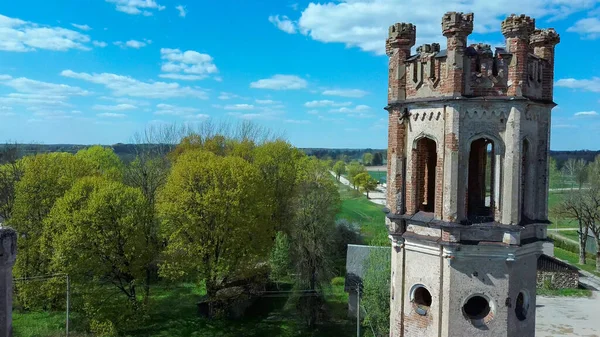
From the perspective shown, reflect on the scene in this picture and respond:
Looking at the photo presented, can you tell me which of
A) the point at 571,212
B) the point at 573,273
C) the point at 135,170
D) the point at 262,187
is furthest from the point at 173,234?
the point at 571,212

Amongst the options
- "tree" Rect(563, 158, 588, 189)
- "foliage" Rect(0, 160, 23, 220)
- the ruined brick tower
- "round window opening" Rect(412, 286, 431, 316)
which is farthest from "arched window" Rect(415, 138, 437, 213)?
"tree" Rect(563, 158, 588, 189)

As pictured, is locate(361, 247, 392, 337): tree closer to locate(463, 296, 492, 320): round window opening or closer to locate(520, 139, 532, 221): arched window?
locate(463, 296, 492, 320): round window opening

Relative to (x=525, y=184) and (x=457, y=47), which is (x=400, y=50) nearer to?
(x=457, y=47)

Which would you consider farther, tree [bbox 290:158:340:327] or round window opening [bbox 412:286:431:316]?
tree [bbox 290:158:340:327]

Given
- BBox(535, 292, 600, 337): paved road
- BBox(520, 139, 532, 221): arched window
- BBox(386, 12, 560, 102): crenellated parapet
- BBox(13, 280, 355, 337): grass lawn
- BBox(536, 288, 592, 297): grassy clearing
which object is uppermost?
BBox(386, 12, 560, 102): crenellated parapet

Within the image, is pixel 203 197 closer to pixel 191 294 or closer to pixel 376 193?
pixel 191 294

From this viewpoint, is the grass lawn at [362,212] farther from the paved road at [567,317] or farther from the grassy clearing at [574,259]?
the grassy clearing at [574,259]

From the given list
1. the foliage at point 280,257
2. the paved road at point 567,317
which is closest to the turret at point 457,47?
the foliage at point 280,257

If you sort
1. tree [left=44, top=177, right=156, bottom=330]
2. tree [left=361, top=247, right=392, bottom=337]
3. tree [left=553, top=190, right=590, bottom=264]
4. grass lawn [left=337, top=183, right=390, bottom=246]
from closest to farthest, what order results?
tree [left=361, top=247, right=392, bottom=337] < tree [left=44, top=177, right=156, bottom=330] < tree [left=553, top=190, right=590, bottom=264] < grass lawn [left=337, top=183, right=390, bottom=246]
